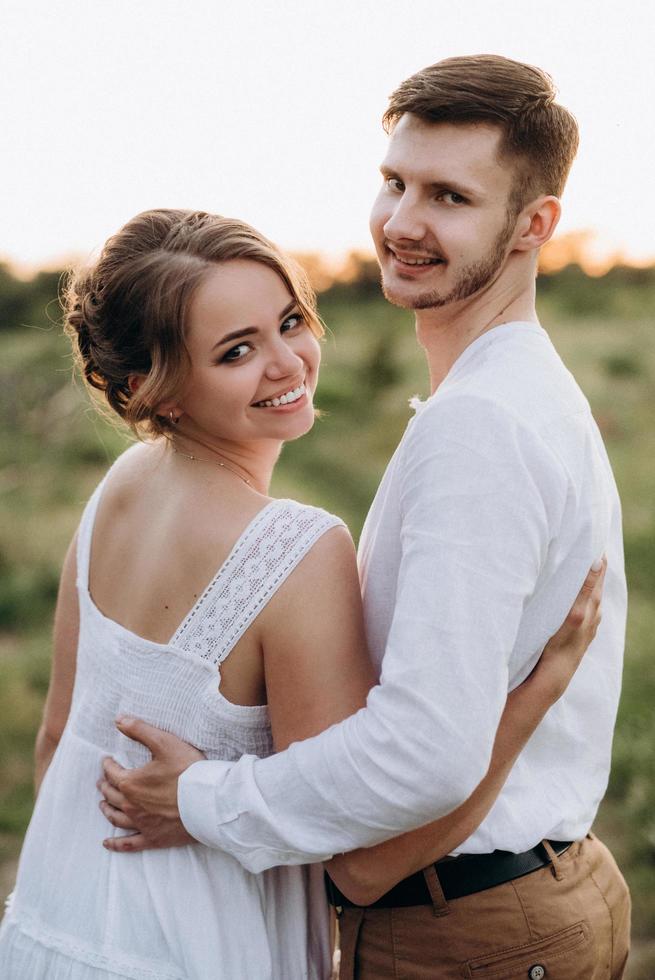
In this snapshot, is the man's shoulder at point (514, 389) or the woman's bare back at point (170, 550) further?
the woman's bare back at point (170, 550)

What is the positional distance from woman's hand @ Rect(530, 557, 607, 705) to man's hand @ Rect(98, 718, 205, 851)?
2.08 feet

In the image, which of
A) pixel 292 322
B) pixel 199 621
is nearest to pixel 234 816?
pixel 199 621

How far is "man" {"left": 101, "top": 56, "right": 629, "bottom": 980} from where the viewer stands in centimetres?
167

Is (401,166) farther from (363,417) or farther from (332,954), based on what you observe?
(363,417)

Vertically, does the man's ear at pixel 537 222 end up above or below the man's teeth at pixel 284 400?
above

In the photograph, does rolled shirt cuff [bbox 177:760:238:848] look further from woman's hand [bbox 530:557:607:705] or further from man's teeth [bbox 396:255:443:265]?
man's teeth [bbox 396:255:443:265]

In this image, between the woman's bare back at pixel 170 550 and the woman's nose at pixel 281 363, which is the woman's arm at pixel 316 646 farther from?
the woman's nose at pixel 281 363

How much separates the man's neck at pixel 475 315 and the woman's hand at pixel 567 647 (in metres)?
0.52

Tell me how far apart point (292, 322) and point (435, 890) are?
3.73 ft

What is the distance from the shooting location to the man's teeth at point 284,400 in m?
2.23

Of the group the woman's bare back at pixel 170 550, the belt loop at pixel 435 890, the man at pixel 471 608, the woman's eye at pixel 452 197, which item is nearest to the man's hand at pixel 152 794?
the man at pixel 471 608

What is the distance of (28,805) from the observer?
186 inches

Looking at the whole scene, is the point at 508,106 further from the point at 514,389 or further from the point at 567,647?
the point at 567,647

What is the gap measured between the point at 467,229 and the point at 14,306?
28.3ft
